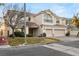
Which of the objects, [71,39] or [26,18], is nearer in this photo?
[71,39]

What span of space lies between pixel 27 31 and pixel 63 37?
2.88m

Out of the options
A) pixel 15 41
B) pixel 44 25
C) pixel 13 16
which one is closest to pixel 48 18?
pixel 44 25

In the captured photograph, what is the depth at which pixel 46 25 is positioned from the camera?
21.6m

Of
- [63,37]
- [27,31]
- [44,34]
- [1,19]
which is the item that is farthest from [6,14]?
[63,37]

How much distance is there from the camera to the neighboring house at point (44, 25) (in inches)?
737

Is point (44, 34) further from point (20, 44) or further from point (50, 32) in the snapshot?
point (20, 44)

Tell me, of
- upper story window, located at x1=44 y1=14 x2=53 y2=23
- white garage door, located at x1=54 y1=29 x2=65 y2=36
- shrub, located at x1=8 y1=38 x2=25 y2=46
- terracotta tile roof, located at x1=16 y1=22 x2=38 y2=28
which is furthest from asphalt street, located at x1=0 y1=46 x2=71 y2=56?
upper story window, located at x1=44 y1=14 x2=53 y2=23

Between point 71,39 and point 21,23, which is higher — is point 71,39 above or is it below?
below

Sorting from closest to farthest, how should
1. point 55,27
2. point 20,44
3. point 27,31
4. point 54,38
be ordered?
point 20,44 → point 54,38 → point 27,31 → point 55,27

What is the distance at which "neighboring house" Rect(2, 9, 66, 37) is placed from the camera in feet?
61.4

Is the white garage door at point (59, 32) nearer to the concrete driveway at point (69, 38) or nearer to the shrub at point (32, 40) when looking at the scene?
the concrete driveway at point (69, 38)

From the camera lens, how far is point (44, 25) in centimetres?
2141

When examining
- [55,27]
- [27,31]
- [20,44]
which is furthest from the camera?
[55,27]

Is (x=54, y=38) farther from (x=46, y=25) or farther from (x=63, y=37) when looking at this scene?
(x=46, y=25)
